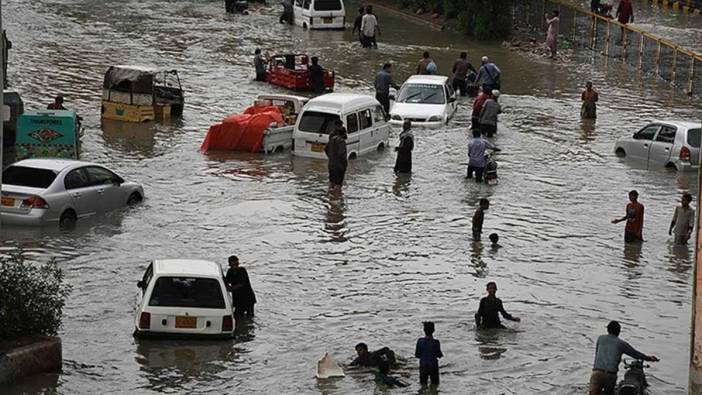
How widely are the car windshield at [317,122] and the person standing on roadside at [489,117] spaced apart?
517 cm

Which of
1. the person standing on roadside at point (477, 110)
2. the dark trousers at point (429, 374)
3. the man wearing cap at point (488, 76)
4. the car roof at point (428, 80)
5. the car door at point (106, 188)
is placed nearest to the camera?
the dark trousers at point (429, 374)

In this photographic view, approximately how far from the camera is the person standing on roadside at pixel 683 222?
92.4ft

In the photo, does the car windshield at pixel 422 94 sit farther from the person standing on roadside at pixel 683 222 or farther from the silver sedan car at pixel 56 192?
the person standing on roadside at pixel 683 222

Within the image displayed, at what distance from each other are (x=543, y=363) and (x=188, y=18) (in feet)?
135

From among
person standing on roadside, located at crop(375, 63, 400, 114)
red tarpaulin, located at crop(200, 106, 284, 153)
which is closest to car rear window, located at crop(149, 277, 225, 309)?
red tarpaulin, located at crop(200, 106, 284, 153)

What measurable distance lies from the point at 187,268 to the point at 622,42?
34.7 m

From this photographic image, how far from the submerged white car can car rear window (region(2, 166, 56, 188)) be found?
13.4 meters

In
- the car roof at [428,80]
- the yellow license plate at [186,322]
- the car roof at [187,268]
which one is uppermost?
the car roof at [428,80]

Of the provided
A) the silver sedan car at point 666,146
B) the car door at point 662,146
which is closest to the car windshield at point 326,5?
the silver sedan car at point 666,146

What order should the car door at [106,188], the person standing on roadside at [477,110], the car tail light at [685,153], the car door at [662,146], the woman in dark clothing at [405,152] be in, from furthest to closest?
the person standing on roadside at [477,110]
the car door at [662,146]
the car tail light at [685,153]
the woman in dark clothing at [405,152]
the car door at [106,188]

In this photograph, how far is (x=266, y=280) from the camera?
25531mm

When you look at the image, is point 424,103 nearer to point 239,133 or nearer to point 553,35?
point 239,133

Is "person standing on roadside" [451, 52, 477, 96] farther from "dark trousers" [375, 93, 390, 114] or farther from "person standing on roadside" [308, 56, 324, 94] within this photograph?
"person standing on roadside" [308, 56, 324, 94]

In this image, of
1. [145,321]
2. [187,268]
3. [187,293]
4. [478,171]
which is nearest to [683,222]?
[478,171]
